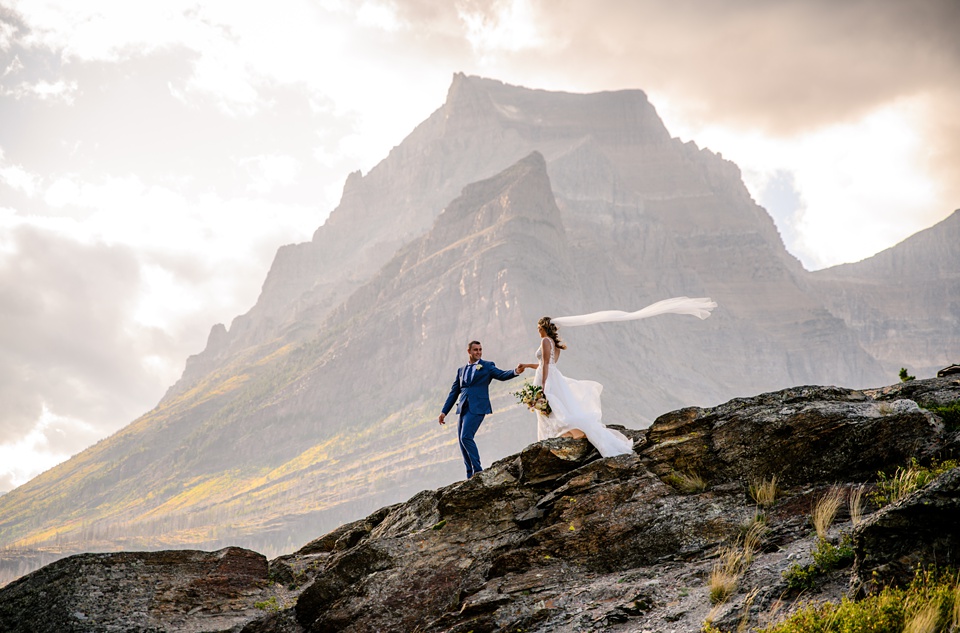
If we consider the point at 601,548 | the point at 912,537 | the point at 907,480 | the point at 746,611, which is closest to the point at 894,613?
the point at 912,537

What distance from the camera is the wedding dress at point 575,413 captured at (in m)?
16.2

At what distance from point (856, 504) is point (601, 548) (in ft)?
12.8

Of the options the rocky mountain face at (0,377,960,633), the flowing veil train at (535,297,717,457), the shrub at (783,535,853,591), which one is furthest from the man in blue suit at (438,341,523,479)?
the shrub at (783,535,853,591)

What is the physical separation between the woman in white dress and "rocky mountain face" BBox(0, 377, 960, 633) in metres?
0.43

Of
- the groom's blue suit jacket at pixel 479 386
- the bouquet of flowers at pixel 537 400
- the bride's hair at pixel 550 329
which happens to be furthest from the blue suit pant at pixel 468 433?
the bride's hair at pixel 550 329

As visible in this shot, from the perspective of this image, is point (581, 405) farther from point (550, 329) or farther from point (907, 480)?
point (907, 480)

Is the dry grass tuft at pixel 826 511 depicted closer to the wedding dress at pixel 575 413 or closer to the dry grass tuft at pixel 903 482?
the dry grass tuft at pixel 903 482

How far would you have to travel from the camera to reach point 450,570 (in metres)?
13.4

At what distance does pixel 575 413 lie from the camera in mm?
17203

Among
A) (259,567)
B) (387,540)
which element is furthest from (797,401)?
(259,567)

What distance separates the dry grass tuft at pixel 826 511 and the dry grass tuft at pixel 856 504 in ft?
0.56

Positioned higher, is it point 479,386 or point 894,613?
point 479,386

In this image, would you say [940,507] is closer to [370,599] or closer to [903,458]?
[903,458]

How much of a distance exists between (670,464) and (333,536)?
33.0 ft
